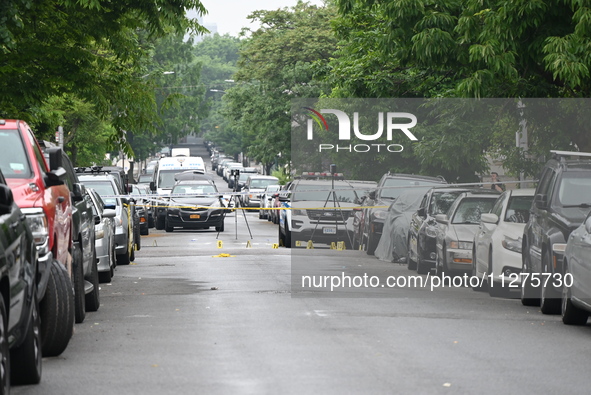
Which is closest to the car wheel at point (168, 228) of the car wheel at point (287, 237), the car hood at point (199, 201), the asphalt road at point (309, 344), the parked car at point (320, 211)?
the car hood at point (199, 201)

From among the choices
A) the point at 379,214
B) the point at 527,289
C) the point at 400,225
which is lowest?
the point at 527,289

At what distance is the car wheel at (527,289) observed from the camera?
15.1 metres

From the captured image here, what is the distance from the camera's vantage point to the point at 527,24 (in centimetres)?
1742

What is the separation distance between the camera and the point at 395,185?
91.7 feet

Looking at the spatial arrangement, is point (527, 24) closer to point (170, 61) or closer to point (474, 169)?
point (474, 169)

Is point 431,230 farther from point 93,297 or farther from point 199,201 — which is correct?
point 199,201

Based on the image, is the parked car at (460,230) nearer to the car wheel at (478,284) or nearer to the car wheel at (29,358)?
the car wheel at (478,284)

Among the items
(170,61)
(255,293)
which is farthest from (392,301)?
(170,61)

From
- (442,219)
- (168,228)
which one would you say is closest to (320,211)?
(442,219)

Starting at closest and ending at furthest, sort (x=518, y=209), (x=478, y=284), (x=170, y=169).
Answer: (x=518, y=209), (x=478, y=284), (x=170, y=169)

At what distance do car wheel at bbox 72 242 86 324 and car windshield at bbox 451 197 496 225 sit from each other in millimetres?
8281

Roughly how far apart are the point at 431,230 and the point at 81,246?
9129mm

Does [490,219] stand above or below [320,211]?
above

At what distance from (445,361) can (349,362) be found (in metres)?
0.84
